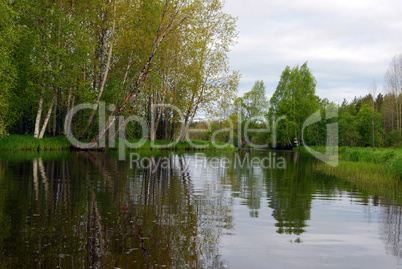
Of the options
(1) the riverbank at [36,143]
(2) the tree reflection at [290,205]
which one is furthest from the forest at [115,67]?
(2) the tree reflection at [290,205]

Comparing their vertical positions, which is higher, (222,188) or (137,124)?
(137,124)

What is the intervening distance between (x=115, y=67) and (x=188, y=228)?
34039mm

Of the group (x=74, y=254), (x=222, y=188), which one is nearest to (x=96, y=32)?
(x=222, y=188)

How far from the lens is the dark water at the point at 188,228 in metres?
4.52

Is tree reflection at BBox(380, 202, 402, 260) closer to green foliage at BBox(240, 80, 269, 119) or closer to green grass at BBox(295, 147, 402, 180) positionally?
green grass at BBox(295, 147, 402, 180)

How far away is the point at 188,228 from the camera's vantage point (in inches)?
238

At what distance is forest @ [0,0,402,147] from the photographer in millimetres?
27812

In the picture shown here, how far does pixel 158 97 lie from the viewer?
42.9m

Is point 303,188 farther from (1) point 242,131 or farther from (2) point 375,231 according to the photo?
(1) point 242,131

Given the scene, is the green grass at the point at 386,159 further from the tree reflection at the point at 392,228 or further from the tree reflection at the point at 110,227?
the tree reflection at the point at 110,227

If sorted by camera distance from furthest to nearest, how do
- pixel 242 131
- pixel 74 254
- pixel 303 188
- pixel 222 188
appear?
pixel 242 131 → pixel 303 188 → pixel 222 188 → pixel 74 254

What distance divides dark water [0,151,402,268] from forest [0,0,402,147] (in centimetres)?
1302

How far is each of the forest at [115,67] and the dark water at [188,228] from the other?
42.7ft

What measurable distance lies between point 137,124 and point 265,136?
2172 inches
